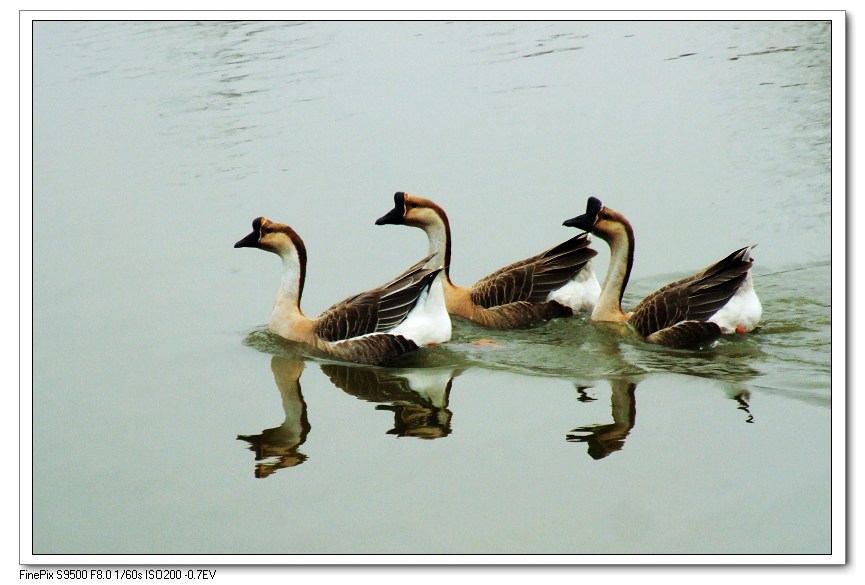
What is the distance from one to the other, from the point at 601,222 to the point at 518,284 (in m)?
0.94

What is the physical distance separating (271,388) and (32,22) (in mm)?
3331

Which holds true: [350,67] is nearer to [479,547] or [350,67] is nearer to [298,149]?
[298,149]

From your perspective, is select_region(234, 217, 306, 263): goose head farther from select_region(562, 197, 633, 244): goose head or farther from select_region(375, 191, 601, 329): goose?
select_region(562, 197, 633, 244): goose head

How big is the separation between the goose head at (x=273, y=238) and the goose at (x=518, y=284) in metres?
0.84

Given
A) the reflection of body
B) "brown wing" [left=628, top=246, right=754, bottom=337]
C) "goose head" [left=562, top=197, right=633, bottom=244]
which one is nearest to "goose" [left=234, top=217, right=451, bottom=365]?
"goose head" [left=562, top=197, right=633, bottom=244]

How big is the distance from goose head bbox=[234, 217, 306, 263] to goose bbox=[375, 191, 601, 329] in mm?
842

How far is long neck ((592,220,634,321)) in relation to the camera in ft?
36.0

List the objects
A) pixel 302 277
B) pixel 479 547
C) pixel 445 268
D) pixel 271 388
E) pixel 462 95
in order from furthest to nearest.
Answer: pixel 462 95 → pixel 445 268 → pixel 302 277 → pixel 271 388 → pixel 479 547

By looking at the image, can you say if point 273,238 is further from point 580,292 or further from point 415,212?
point 580,292

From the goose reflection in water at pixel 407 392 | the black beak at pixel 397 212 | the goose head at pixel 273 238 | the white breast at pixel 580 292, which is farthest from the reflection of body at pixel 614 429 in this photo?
the goose head at pixel 273 238

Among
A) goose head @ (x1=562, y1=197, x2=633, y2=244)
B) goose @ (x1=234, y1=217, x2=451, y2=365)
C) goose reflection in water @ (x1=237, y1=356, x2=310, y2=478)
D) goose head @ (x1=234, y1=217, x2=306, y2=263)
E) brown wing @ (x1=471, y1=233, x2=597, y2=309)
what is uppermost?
goose head @ (x1=562, y1=197, x2=633, y2=244)

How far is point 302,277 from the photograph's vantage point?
35.4ft

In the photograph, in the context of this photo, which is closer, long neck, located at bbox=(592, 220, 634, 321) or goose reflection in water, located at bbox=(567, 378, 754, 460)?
goose reflection in water, located at bbox=(567, 378, 754, 460)

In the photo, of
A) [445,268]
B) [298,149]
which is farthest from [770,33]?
[298,149]
